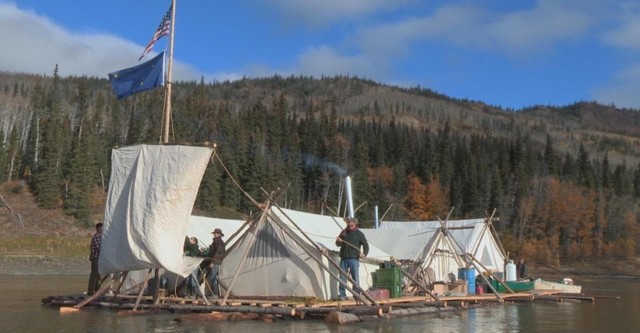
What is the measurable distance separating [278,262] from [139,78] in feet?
22.3

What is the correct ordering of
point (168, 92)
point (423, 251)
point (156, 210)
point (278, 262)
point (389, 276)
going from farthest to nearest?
point (423, 251) → point (389, 276) → point (278, 262) → point (168, 92) → point (156, 210)

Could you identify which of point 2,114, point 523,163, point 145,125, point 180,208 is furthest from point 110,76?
point 523,163

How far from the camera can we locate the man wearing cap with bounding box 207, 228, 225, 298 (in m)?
19.7

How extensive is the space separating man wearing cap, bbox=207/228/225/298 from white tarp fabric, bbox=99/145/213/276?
4.03 ft

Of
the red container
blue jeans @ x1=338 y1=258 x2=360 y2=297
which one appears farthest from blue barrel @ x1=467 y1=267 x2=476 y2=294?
blue jeans @ x1=338 y1=258 x2=360 y2=297

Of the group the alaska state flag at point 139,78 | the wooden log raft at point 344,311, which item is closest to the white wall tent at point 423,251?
the wooden log raft at point 344,311

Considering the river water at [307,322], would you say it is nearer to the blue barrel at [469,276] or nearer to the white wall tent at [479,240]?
the blue barrel at [469,276]

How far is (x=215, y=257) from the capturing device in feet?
64.5

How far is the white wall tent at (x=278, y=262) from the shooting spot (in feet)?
65.7

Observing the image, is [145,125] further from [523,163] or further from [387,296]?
[387,296]

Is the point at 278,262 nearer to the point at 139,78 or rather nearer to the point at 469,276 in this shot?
the point at 139,78

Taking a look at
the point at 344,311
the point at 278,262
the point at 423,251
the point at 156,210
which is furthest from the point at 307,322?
the point at 423,251

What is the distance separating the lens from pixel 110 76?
790 inches

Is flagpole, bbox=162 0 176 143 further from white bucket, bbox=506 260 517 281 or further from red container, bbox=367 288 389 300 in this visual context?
white bucket, bbox=506 260 517 281
